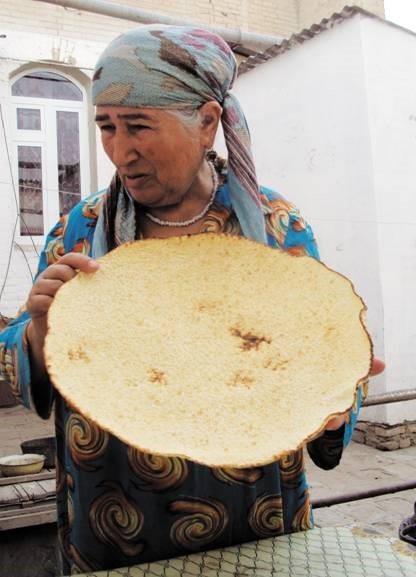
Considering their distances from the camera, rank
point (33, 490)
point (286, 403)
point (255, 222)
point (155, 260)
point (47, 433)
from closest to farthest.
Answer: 1. point (286, 403)
2. point (155, 260)
3. point (255, 222)
4. point (33, 490)
5. point (47, 433)

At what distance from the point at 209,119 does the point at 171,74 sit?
4.4 inches

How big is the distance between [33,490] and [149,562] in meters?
1.54

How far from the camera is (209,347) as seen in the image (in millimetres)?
940

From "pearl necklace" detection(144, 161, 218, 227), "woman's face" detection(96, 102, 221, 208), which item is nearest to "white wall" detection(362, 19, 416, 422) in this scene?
"pearl necklace" detection(144, 161, 218, 227)

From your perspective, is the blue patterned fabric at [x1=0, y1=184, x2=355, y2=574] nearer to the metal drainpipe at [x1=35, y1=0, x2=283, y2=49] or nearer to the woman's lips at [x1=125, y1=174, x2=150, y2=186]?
the woman's lips at [x1=125, y1=174, x2=150, y2=186]

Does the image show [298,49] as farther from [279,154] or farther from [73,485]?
[73,485]

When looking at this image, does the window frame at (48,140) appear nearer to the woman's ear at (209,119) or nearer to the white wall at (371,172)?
the white wall at (371,172)

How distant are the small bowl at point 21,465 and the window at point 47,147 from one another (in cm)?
441

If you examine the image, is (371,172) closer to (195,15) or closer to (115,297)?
(195,15)

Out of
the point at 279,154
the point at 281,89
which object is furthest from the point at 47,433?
the point at 281,89

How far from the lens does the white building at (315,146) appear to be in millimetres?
5477

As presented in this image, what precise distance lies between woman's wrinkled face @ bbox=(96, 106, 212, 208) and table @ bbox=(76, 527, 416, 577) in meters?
0.59

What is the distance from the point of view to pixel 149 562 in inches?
39.3

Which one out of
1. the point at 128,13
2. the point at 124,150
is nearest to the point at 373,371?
the point at 124,150
